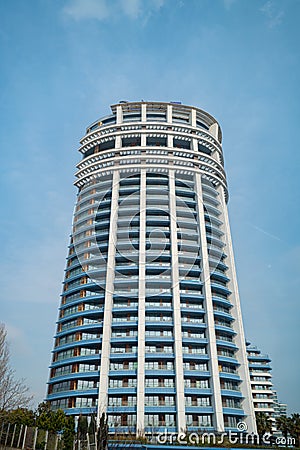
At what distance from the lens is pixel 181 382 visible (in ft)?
129

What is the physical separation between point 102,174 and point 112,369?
2614cm

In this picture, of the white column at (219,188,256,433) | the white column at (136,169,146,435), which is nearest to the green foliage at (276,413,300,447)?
the white column at (219,188,256,433)

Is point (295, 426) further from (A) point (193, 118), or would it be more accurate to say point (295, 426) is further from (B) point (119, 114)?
(B) point (119, 114)

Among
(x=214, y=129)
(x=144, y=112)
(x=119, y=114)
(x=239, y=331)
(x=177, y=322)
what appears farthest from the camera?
(x=214, y=129)

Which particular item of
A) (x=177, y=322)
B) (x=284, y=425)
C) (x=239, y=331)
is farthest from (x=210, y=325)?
(x=284, y=425)

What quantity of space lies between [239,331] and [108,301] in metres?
16.5

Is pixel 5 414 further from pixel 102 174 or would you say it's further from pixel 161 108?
pixel 161 108

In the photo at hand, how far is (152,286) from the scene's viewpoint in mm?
45188

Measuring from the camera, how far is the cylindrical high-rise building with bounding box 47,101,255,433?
40.0m

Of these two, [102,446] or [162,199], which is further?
[162,199]

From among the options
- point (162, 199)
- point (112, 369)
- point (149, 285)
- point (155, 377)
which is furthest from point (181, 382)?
point (162, 199)

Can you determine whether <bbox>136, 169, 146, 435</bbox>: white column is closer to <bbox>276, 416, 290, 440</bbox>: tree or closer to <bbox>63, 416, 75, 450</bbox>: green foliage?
<bbox>63, 416, 75, 450</bbox>: green foliage

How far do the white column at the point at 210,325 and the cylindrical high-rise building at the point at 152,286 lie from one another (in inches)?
5.1

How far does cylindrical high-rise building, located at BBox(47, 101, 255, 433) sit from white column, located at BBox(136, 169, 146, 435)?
0.38 feet
